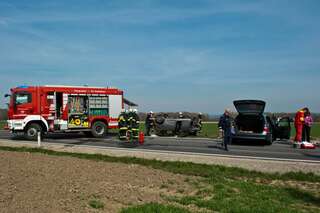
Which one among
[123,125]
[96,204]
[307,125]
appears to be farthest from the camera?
[123,125]

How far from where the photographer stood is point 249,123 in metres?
19.6

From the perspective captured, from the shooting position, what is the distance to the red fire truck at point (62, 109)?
22.3 meters

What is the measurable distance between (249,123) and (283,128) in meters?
3.19

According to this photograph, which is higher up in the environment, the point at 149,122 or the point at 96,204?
the point at 149,122

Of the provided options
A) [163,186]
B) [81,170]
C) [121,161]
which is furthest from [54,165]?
[163,186]

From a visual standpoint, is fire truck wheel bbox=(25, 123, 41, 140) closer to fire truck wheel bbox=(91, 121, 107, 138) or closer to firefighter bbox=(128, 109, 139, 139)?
fire truck wheel bbox=(91, 121, 107, 138)

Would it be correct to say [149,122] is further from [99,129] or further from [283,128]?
[283,128]

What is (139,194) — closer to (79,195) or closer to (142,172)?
(79,195)

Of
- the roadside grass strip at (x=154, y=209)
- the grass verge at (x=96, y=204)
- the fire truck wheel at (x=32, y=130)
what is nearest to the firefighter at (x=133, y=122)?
the fire truck wheel at (x=32, y=130)

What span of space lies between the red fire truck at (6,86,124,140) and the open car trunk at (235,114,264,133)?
28.5 feet

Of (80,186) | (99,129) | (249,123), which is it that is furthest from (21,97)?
(80,186)

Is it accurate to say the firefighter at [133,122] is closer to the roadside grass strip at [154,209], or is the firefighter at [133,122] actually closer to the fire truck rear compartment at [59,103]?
the fire truck rear compartment at [59,103]

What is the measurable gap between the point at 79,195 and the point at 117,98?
18.2 metres

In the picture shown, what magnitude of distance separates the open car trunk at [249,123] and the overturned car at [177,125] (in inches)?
287
